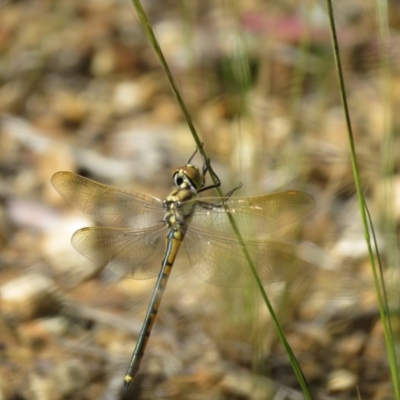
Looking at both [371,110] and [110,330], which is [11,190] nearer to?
[110,330]

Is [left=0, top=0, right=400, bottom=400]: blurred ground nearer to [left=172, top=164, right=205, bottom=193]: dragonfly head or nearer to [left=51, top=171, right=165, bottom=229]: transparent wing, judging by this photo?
[left=172, top=164, right=205, bottom=193]: dragonfly head

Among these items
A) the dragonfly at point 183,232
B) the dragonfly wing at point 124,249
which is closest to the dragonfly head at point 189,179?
the dragonfly at point 183,232

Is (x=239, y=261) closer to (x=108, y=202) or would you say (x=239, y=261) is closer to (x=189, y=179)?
(x=189, y=179)

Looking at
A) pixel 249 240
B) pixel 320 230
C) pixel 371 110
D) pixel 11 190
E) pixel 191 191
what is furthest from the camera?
pixel 371 110

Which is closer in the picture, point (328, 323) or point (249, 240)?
point (249, 240)

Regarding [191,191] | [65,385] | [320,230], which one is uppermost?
[320,230]

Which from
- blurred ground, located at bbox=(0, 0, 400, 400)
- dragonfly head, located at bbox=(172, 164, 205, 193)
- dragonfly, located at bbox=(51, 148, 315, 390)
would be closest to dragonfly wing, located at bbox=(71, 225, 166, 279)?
dragonfly, located at bbox=(51, 148, 315, 390)

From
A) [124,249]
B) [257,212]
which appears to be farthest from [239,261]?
[124,249]

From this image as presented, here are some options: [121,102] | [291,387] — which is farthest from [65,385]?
[121,102]
